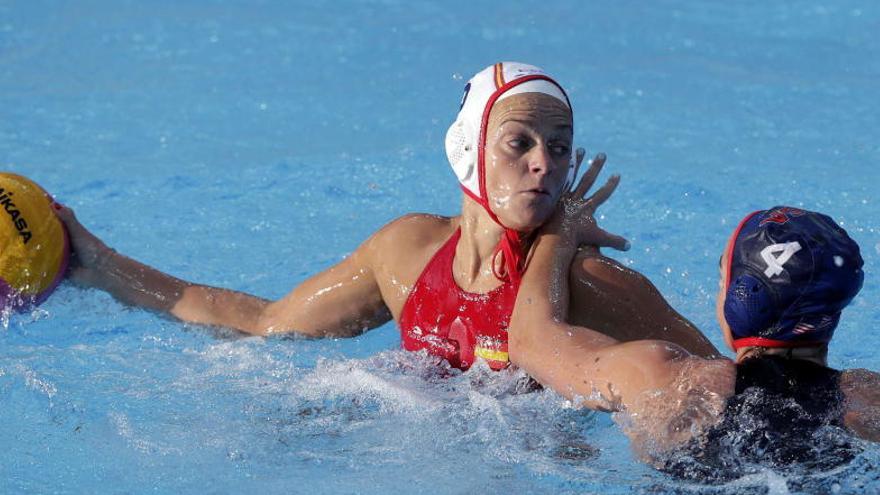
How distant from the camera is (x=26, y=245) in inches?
177

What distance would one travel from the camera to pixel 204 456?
4.04 metres

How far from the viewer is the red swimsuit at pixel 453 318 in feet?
13.3

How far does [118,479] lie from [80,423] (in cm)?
42

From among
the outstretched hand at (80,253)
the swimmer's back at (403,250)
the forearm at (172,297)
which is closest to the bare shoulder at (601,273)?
the swimmer's back at (403,250)

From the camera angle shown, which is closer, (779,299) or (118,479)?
(779,299)

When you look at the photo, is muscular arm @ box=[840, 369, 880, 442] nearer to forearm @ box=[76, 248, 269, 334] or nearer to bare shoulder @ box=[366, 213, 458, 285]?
bare shoulder @ box=[366, 213, 458, 285]

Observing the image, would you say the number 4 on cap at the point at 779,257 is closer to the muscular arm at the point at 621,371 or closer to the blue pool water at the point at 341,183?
the muscular arm at the point at 621,371

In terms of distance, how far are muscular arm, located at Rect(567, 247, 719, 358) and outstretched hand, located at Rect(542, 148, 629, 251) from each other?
0.30ft

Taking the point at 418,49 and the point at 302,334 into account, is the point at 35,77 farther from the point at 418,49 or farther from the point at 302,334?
the point at 302,334

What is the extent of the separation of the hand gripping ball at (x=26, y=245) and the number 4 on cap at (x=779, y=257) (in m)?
2.68

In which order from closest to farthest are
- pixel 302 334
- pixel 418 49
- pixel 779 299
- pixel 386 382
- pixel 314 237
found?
1. pixel 779 299
2. pixel 386 382
3. pixel 302 334
4. pixel 314 237
5. pixel 418 49

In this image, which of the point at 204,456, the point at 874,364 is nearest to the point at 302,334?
the point at 204,456

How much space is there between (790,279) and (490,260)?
1177 millimetres

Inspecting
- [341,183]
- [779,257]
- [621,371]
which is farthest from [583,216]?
[341,183]
